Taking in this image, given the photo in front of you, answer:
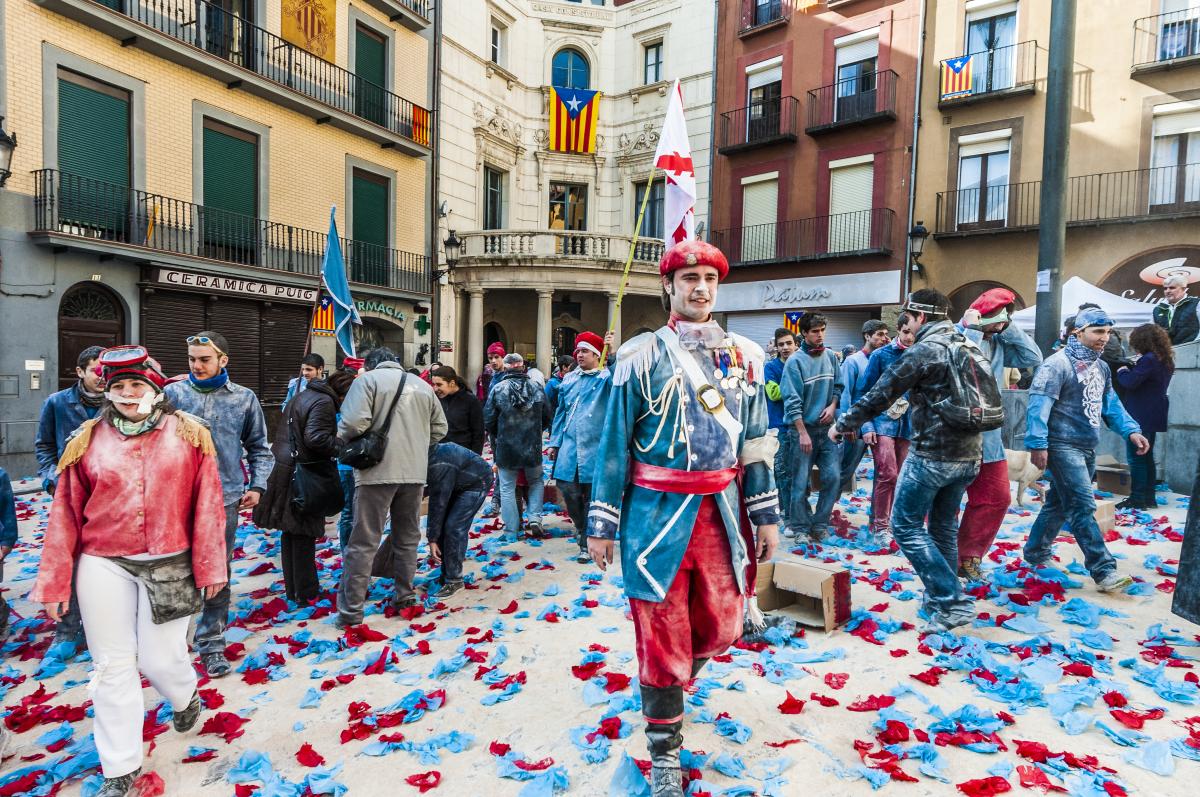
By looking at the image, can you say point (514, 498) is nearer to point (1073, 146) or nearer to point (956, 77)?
point (1073, 146)

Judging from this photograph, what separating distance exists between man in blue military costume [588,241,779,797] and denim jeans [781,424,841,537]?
396 centimetres

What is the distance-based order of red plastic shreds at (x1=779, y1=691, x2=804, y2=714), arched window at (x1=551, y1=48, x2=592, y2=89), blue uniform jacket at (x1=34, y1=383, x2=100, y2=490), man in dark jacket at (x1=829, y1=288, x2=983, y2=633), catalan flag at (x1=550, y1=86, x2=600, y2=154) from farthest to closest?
arched window at (x1=551, y1=48, x2=592, y2=89) → catalan flag at (x1=550, y1=86, x2=600, y2=154) → blue uniform jacket at (x1=34, y1=383, x2=100, y2=490) → man in dark jacket at (x1=829, y1=288, x2=983, y2=633) → red plastic shreds at (x1=779, y1=691, x2=804, y2=714)

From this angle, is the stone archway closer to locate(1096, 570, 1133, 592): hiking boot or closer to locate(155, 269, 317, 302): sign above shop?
locate(155, 269, 317, 302): sign above shop

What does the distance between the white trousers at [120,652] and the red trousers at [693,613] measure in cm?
214

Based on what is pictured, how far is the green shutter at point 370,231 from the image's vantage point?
2000 cm

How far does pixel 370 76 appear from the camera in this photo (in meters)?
20.2

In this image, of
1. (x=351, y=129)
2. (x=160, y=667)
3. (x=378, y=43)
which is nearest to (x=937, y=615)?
(x=160, y=667)

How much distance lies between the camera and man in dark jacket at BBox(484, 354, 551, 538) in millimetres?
7305

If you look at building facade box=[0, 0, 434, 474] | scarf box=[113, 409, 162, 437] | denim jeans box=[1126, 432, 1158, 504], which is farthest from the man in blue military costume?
building facade box=[0, 0, 434, 474]

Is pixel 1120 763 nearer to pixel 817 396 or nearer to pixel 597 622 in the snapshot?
pixel 597 622

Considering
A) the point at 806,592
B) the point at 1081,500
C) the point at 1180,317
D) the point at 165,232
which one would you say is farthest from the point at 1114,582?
the point at 165,232

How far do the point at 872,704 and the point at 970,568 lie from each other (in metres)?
2.22

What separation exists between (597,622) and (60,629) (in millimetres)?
3453

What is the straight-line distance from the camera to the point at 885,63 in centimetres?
1958
